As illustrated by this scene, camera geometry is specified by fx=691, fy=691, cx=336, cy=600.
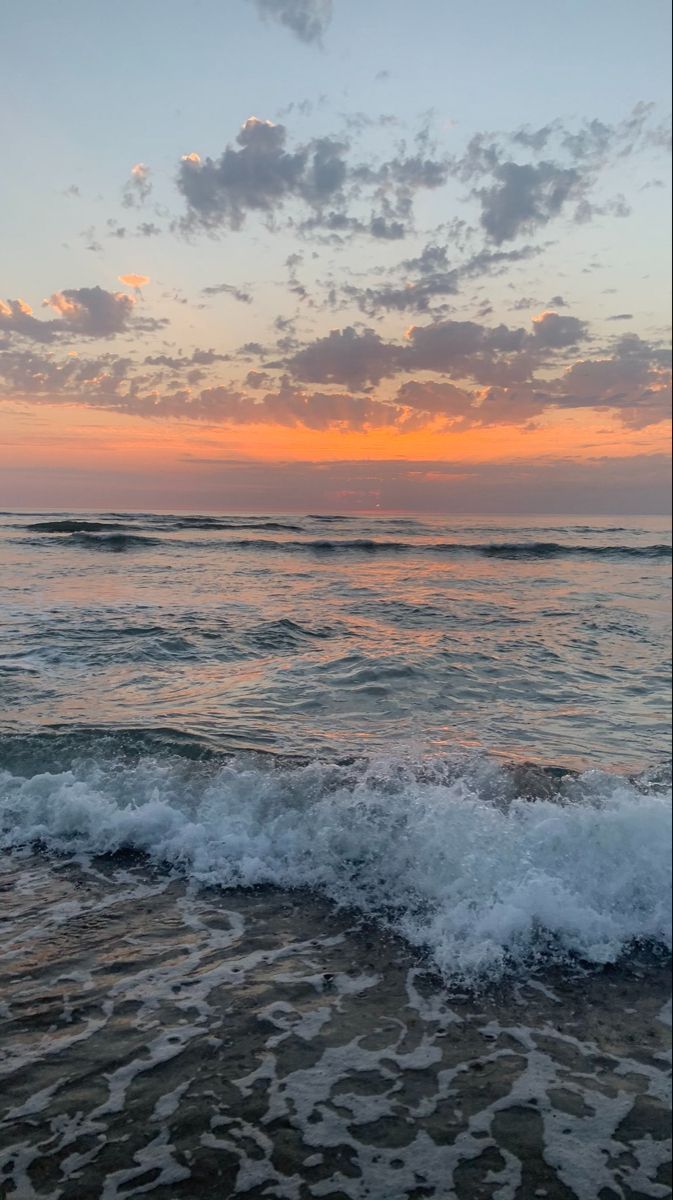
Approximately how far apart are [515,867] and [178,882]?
290cm

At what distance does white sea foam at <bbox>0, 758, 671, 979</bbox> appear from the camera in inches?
201

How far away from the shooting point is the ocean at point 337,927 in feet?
10.9

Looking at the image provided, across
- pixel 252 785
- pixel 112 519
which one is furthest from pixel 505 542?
pixel 252 785

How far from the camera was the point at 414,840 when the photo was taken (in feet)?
20.5

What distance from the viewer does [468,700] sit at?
35.4 ft

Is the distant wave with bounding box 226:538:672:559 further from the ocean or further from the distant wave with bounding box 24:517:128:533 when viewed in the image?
the ocean

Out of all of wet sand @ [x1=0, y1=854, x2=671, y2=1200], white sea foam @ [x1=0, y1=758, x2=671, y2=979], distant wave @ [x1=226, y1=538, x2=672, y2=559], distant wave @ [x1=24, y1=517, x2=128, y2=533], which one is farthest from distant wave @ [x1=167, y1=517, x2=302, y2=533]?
wet sand @ [x1=0, y1=854, x2=671, y2=1200]

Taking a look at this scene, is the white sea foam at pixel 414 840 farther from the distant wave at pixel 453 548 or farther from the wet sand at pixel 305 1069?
the distant wave at pixel 453 548

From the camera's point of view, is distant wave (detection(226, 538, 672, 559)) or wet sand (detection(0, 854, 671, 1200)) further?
distant wave (detection(226, 538, 672, 559))

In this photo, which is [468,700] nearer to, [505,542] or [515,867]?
[515,867]

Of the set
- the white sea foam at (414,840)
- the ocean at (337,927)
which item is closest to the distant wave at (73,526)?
the ocean at (337,927)

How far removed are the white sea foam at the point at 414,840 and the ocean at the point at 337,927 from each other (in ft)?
0.09

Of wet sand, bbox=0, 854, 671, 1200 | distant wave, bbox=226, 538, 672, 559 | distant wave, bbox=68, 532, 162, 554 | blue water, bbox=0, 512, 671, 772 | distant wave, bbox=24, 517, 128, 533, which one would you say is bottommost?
wet sand, bbox=0, 854, 671, 1200

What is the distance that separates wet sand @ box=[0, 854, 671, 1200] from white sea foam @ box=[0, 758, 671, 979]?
0.41 meters
